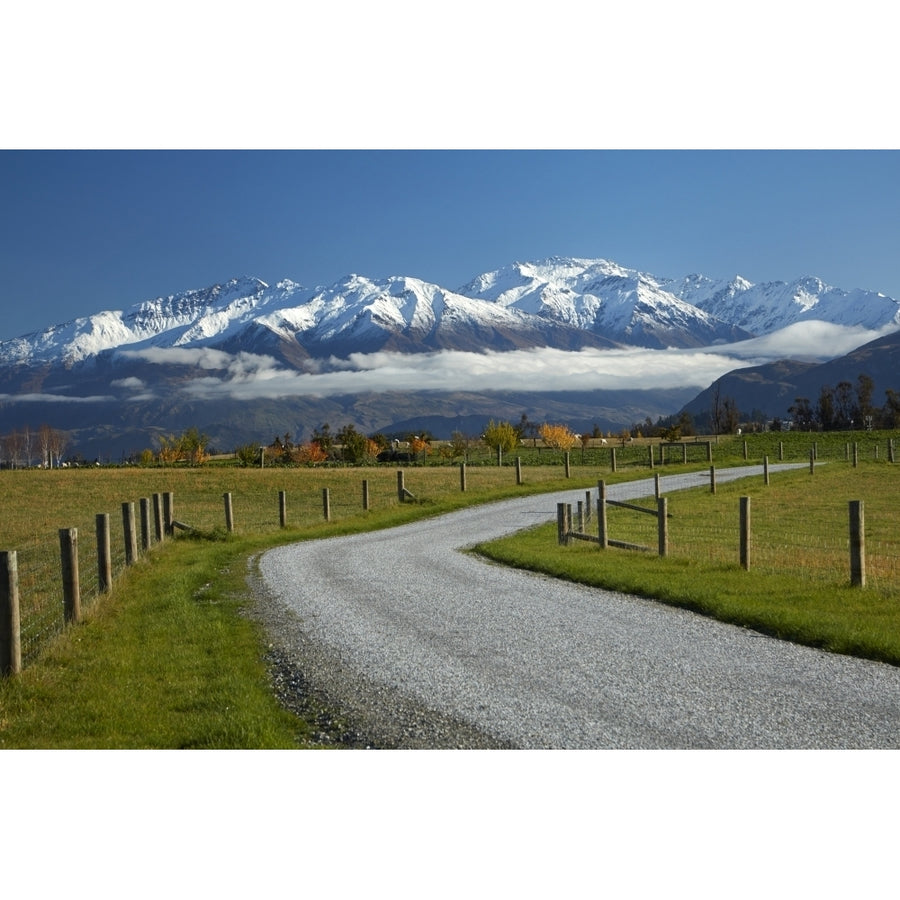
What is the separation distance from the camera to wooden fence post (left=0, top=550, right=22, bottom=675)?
11.5 meters

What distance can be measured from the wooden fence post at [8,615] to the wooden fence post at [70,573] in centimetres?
263

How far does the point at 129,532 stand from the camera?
70.9 feet

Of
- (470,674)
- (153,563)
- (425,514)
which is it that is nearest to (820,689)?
(470,674)

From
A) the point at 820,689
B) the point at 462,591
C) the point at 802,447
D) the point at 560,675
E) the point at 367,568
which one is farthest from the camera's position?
the point at 802,447

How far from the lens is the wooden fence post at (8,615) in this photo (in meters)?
11.5

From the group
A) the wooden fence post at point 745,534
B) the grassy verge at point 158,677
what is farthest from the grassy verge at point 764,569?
the grassy verge at point 158,677

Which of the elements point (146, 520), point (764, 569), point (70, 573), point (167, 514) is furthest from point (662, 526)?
point (167, 514)

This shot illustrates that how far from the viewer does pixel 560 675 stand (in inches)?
456

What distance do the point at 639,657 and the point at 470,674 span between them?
2334 mm

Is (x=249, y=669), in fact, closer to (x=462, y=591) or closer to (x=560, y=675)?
(x=560, y=675)

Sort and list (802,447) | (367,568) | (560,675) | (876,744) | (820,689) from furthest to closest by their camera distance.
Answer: (802,447) → (367,568) → (560,675) → (820,689) → (876,744)

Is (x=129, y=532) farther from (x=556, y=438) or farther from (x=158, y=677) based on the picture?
(x=556, y=438)

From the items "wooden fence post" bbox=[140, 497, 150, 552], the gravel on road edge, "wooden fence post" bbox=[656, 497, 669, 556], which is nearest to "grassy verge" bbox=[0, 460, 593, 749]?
the gravel on road edge

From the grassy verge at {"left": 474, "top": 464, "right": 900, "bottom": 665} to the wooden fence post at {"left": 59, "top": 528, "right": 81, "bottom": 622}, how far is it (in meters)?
9.80
